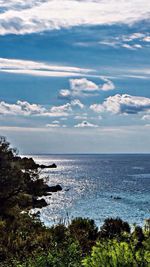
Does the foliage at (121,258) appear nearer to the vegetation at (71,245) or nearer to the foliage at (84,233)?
the vegetation at (71,245)

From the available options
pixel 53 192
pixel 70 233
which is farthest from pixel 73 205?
pixel 70 233

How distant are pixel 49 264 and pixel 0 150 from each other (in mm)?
33087

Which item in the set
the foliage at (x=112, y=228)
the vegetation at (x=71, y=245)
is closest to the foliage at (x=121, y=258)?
the vegetation at (x=71, y=245)

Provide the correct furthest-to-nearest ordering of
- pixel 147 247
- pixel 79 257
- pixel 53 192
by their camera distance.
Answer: pixel 53 192 < pixel 79 257 < pixel 147 247

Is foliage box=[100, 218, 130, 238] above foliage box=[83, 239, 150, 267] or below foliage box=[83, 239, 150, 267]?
below

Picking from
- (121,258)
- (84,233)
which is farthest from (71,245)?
(84,233)

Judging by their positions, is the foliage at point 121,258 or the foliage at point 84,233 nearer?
the foliage at point 121,258

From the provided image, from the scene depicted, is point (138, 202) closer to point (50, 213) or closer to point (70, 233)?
point (50, 213)

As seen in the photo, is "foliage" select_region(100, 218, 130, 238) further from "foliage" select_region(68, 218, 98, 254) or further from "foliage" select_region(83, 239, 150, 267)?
"foliage" select_region(83, 239, 150, 267)

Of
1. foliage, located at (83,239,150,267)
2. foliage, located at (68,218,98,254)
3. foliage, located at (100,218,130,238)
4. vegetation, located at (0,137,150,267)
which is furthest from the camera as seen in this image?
foliage, located at (100,218,130,238)

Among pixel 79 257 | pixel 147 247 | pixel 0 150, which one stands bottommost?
pixel 79 257

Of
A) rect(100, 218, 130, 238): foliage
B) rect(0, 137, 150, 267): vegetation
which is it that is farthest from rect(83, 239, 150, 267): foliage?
rect(100, 218, 130, 238): foliage

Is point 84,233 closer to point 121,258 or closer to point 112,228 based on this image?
point 112,228

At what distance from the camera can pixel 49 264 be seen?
1950 centimetres
